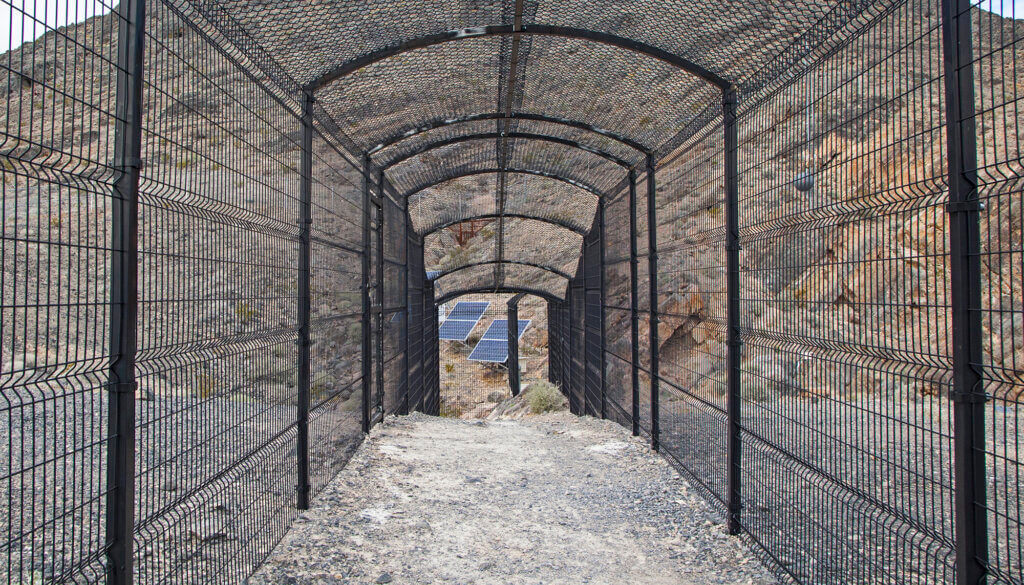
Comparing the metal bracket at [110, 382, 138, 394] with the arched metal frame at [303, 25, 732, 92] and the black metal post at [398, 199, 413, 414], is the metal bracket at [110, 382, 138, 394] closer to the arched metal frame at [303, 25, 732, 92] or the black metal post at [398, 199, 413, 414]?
the arched metal frame at [303, 25, 732, 92]

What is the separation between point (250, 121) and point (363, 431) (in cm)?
412

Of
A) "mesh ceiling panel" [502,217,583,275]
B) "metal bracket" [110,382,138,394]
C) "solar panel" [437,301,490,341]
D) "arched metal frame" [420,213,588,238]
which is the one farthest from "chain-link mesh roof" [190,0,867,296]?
"solar panel" [437,301,490,341]

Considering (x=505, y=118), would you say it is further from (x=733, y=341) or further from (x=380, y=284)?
(x=733, y=341)

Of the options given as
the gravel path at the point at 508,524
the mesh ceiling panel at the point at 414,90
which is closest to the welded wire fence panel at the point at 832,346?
the gravel path at the point at 508,524

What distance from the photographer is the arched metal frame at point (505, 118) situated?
21.8 ft

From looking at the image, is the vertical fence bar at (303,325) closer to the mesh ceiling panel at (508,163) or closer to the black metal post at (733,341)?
the black metal post at (733,341)

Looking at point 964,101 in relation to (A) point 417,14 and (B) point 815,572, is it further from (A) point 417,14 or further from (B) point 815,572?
(A) point 417,14

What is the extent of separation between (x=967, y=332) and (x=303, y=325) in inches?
149

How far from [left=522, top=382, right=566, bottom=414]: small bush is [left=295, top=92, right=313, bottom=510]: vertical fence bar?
358 inches

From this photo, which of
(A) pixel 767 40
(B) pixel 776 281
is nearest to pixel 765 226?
(B) pixel 776 281

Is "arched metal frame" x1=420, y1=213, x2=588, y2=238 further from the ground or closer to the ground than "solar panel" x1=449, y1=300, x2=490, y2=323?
further from the ground

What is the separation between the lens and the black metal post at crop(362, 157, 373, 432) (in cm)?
682

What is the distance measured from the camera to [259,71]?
4.15 metres

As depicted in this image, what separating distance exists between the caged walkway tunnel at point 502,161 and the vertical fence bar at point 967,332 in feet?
0.03
